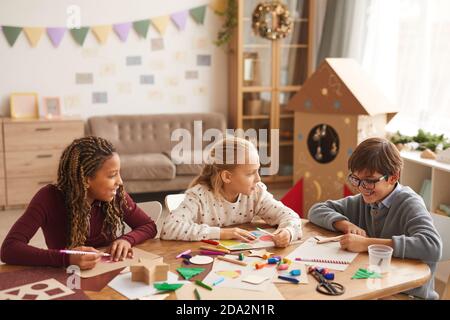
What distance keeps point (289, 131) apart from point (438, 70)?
1903 millimetres

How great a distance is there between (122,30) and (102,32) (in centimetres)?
19

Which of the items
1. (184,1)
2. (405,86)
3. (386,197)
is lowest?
(386,197)

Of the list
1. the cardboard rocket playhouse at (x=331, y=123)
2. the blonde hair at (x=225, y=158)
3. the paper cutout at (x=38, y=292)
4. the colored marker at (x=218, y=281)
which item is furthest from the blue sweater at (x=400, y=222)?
the cardboard rocket playhouse at (x=331, y=123)

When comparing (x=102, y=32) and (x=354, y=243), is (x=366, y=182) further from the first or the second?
(x=102, y=32)

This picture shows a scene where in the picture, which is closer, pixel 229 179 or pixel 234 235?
pixel 234 235

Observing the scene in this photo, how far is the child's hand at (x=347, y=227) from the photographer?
1.97 metres

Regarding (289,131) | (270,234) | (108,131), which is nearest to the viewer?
(270,234)

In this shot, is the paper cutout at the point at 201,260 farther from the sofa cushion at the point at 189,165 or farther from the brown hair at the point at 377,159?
the sofa cushion at the point at 189,165

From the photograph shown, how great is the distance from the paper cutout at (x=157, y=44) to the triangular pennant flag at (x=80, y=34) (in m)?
0.63

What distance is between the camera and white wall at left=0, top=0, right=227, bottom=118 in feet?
16.9

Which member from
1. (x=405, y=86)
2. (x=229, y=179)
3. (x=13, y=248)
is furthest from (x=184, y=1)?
(x=13, y=248)

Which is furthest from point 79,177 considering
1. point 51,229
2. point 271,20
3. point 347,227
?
point 271,20
